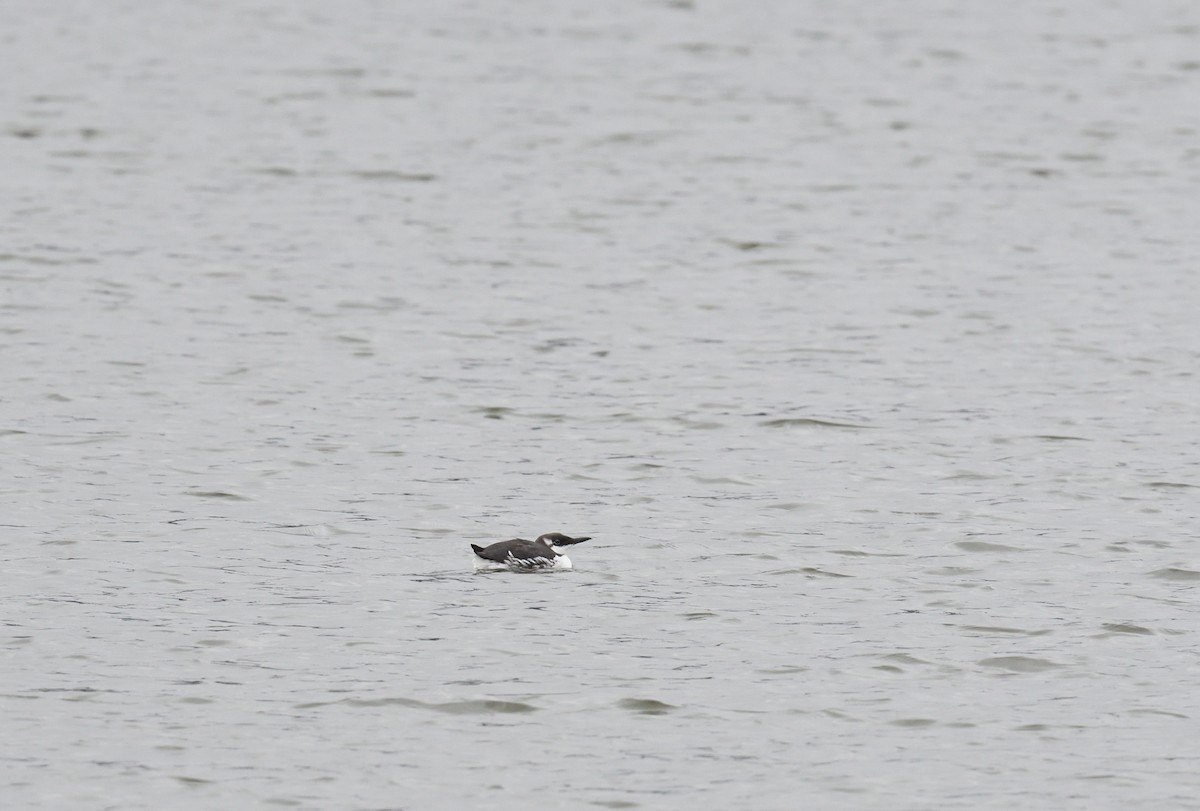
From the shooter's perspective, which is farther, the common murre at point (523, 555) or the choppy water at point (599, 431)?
the common murre at point (523, 555)

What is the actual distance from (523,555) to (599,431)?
5.08 m

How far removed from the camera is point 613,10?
5072cm

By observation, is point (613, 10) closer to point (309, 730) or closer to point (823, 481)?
point (823, 481)

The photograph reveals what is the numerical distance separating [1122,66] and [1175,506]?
26.6 m

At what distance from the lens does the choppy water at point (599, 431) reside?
13734 millimetres

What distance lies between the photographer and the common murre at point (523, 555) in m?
16.6

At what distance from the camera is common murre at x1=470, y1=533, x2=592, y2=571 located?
16641mm

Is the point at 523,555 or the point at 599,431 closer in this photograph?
the point at 523,555

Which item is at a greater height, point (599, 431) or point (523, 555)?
point (523, 555)

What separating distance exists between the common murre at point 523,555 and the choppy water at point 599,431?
5.7 inches

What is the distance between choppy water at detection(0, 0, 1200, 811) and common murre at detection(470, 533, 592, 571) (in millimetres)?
145

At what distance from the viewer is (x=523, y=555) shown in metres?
16.7

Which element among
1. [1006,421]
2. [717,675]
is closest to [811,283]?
[1006,421]

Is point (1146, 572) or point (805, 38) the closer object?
point (1146, 572)
